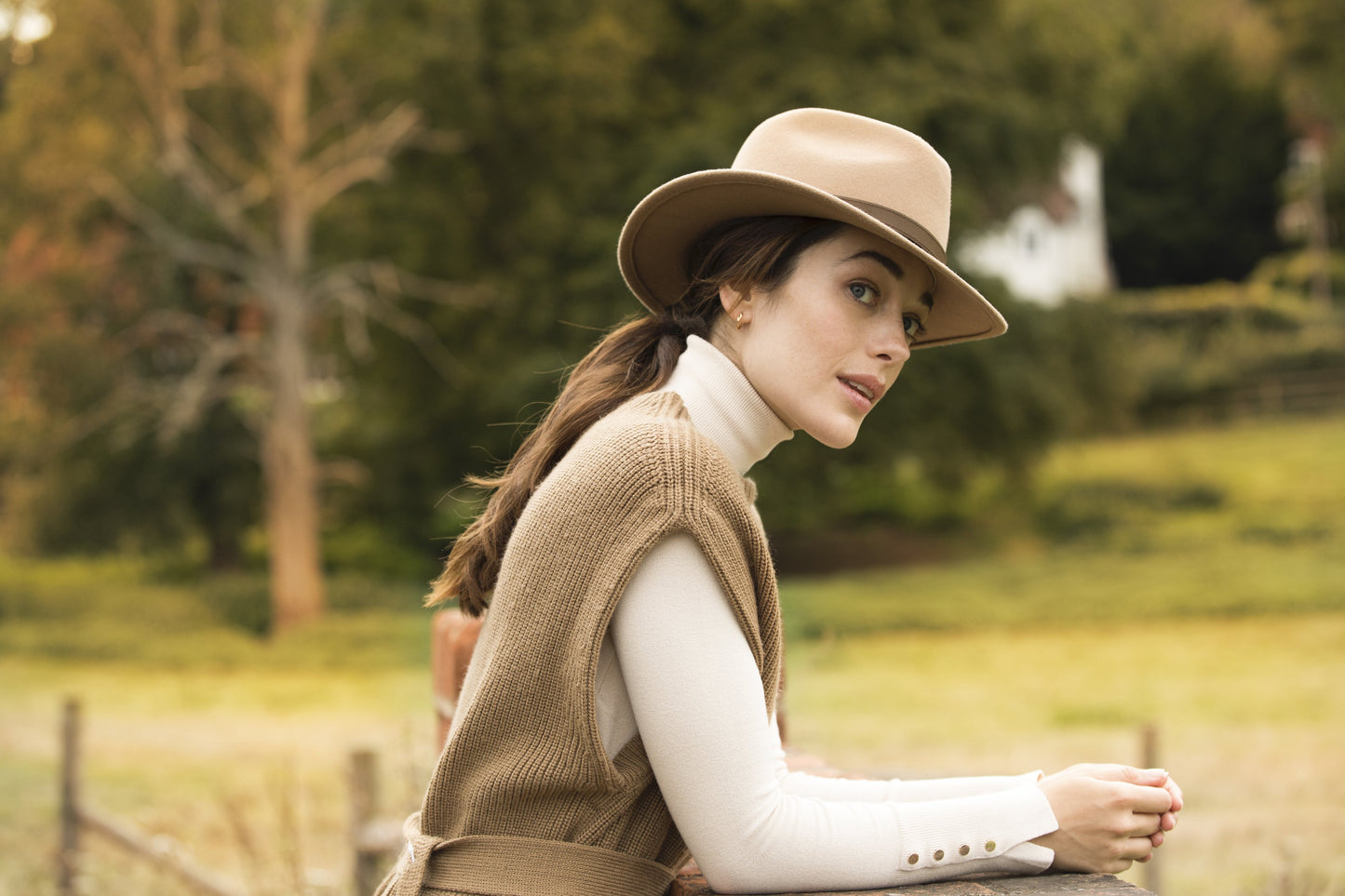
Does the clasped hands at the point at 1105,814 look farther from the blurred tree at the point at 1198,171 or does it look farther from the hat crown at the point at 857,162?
the blurred tree at the point at 1198,171

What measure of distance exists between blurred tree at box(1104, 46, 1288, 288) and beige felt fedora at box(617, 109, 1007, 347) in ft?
113

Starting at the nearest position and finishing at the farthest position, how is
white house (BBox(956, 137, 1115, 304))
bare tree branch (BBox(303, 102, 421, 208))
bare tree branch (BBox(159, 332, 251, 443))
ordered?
bare tree branch (BBox(159, 332, 251, 443)) < bare tree branch (BBox(303, 102, 421, 208)) < white house (BBox(956, 137, 1115, 304))

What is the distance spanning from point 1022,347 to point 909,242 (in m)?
16.6

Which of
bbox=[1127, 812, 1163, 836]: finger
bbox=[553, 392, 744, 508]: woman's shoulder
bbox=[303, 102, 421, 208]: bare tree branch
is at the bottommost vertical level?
bbox=[1127, 812, 1163, 836]: finger

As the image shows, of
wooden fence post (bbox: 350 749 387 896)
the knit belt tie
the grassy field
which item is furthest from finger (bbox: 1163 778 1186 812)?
wooden fence post (bbox: 350 749 387 896)

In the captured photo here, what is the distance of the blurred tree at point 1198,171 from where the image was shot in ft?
111

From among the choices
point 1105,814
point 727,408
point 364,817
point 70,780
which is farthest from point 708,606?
point 70,780

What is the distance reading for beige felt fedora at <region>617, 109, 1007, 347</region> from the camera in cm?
158

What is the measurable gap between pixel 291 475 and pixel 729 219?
1495 centimetres

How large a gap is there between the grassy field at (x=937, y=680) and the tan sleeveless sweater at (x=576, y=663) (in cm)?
301

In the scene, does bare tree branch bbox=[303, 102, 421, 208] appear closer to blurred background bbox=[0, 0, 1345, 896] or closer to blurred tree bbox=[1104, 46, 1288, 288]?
blurred background bbox=[0, 0, 1345, 896]

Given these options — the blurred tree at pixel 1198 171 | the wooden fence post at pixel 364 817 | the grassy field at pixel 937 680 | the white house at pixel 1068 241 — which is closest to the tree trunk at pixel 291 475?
the grassy field at pixel 937 680

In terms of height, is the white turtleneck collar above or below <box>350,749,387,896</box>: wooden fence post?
below

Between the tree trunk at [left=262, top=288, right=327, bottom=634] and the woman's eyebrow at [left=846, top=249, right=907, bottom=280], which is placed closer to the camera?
the woman's eyebrow at [left=846, top=249, right=907, bottom=280]
